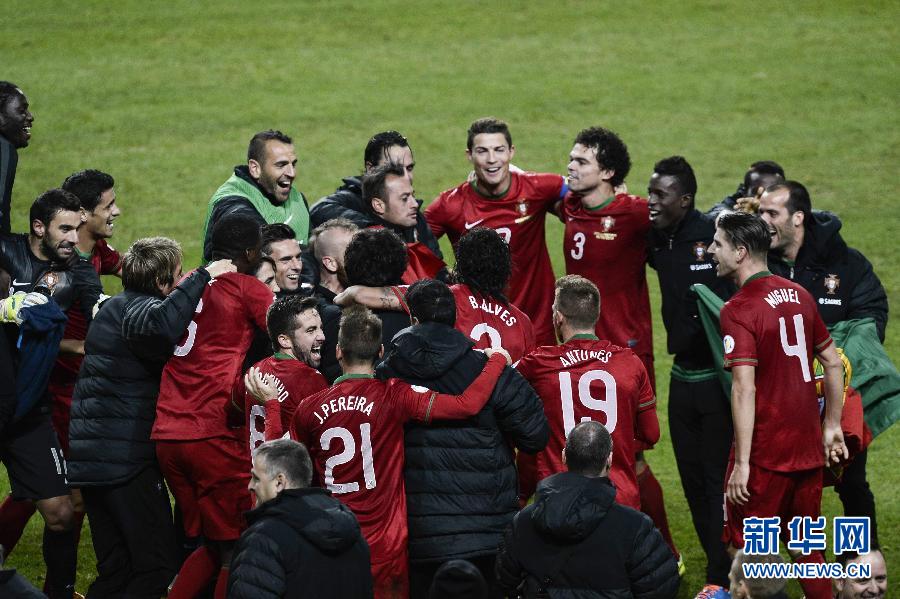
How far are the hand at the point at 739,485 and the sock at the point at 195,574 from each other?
2.44 metres

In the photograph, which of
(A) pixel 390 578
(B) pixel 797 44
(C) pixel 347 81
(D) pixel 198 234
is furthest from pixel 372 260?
(B) pixel 797 44

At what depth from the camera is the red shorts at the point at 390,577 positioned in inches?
215

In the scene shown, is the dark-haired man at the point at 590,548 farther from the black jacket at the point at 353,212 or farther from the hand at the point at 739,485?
the black jacket at the point at 353,212

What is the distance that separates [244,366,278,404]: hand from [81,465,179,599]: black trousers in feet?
2.73

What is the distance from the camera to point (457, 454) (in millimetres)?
5551

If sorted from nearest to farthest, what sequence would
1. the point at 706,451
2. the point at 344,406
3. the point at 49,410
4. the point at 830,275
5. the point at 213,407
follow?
the point at 344,406, the point at 213,407, the point at 49,410, the point at 830,275, the point at 706,451

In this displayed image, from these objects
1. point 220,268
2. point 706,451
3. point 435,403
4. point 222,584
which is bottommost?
point 222,584

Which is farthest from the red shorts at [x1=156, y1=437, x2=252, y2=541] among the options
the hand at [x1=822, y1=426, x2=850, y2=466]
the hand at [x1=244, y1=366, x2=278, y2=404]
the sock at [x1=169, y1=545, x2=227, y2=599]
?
the hand at [x1=822, y1=426, x2=850, y2=466]

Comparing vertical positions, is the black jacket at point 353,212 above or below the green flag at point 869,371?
above

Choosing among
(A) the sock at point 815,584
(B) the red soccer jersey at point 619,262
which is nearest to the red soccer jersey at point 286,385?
(A) the sock at point 815,584

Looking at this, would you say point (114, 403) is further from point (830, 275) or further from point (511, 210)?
point (830, 275)

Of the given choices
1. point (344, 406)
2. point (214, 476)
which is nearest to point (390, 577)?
point (344, 406)

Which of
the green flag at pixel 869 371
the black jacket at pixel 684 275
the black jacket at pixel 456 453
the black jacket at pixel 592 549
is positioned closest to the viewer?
the black jacket at pixel 592 549

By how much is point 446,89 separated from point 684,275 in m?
10.8
